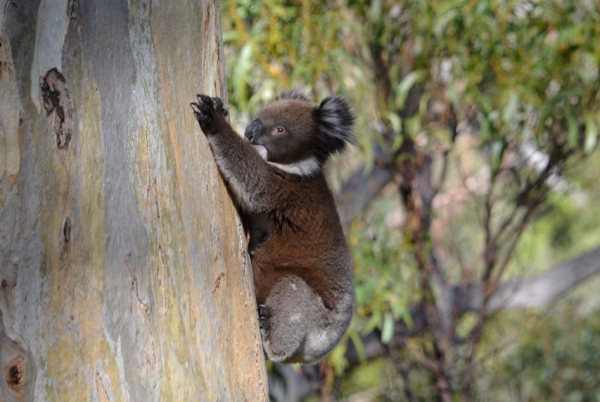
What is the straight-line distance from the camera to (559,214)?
8672 millimetres

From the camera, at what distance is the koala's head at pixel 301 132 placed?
279 centimetres

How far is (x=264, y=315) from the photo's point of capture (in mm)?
2443

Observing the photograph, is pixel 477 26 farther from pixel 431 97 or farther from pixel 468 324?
pixel 468 324

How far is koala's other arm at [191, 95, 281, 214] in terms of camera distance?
1.96 m

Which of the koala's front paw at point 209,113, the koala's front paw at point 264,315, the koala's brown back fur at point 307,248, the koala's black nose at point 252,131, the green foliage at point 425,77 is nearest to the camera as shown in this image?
the koala's front paw at point 209,113

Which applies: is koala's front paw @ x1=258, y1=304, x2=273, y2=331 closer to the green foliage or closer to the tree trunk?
the tree trunk

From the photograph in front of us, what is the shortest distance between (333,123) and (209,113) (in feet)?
3.23

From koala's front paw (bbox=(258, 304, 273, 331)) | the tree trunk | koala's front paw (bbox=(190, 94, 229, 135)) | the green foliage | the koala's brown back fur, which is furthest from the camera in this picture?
the green foliage

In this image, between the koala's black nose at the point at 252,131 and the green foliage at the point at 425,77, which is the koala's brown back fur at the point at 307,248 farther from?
the green foliage at the point at 425,77

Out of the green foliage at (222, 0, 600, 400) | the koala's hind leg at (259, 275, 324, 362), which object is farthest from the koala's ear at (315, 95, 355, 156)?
the green foliage at (222, 0, 600, 400)

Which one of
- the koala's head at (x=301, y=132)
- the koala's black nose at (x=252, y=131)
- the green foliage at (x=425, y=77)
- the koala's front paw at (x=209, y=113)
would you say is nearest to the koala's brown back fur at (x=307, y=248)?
the koala's head at (x=301, y=132)

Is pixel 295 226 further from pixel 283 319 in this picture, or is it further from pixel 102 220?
pixel 102 220

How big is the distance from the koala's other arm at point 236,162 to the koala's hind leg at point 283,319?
0.32 metres

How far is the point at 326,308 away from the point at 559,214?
22.5 feet
